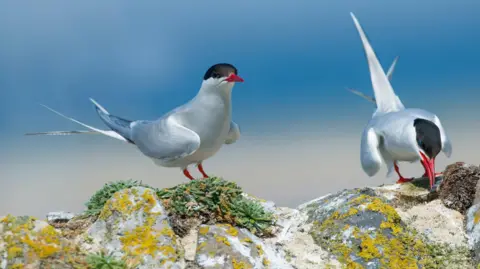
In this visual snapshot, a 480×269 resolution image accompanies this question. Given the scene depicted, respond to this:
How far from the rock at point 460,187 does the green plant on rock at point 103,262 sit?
469 centimetres

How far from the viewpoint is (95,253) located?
6.07 metres

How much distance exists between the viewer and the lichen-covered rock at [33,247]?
552cm

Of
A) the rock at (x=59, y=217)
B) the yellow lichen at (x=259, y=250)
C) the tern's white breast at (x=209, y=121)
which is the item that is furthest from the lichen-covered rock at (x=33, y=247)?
the tern's white breast at (x=209, y=121)

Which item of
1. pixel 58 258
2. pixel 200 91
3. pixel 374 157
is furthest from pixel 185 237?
pixel 374 157

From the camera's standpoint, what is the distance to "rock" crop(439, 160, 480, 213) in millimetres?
7954

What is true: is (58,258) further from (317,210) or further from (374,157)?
(374,157)

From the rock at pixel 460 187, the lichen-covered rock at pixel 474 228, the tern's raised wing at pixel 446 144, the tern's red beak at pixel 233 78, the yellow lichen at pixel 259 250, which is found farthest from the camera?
the tern's raised wing at pixel 446 144

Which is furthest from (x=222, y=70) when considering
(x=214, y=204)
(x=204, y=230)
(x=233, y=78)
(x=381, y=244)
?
(x=381, y=244)

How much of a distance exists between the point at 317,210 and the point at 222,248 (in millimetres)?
1986

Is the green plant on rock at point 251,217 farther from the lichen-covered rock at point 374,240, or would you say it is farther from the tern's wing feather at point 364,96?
the tern's wing feather at point 364,96

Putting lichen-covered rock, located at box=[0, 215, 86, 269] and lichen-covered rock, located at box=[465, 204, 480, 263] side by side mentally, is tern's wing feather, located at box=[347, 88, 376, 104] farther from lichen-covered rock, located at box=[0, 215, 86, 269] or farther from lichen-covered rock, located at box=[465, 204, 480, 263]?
lichen-covered rock, located at box=[0, 215, 86, 269]

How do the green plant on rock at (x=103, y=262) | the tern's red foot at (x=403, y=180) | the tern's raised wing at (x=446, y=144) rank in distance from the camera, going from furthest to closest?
the tern's red foot at (x=403, y=180) → the tern's raised wing at (x=446, y=144) → the green plant on rock at (x=103, y=262)

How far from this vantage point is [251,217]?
22.9 feet

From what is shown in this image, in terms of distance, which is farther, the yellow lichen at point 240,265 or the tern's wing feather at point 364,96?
the tern's wing feather at point 364,96
